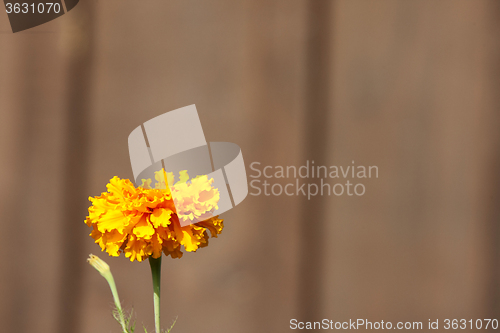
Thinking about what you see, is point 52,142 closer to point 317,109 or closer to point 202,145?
point 202,145

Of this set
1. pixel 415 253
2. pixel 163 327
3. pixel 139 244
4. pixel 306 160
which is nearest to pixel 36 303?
pixel 163 327

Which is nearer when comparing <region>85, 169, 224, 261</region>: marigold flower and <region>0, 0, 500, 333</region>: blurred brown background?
<region>85, 169, 224, 261</region>: marigold flower

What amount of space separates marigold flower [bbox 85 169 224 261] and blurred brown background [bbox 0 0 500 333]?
178 millimetres

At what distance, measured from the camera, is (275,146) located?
18.4 inches

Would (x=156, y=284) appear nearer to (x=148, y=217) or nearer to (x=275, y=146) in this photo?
(x=148, y=217)

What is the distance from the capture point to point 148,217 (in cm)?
28

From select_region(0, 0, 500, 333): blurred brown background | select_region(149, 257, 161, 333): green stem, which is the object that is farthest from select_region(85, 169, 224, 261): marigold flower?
select_region(0, 0, 500, 333): blurred brown background

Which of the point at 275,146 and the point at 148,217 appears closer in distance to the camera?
the point at 148,217

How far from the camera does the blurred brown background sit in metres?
0.45

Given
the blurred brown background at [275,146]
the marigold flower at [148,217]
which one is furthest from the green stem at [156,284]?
the blurred brown background at [275,146]

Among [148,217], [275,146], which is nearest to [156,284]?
[148,217]

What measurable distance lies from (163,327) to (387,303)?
0.30 meters

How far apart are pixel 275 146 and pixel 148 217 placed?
230 mm

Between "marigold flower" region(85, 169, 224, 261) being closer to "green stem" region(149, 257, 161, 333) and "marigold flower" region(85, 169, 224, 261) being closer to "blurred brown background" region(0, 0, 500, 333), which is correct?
"green stem" region(149, 257, 161, 333)
